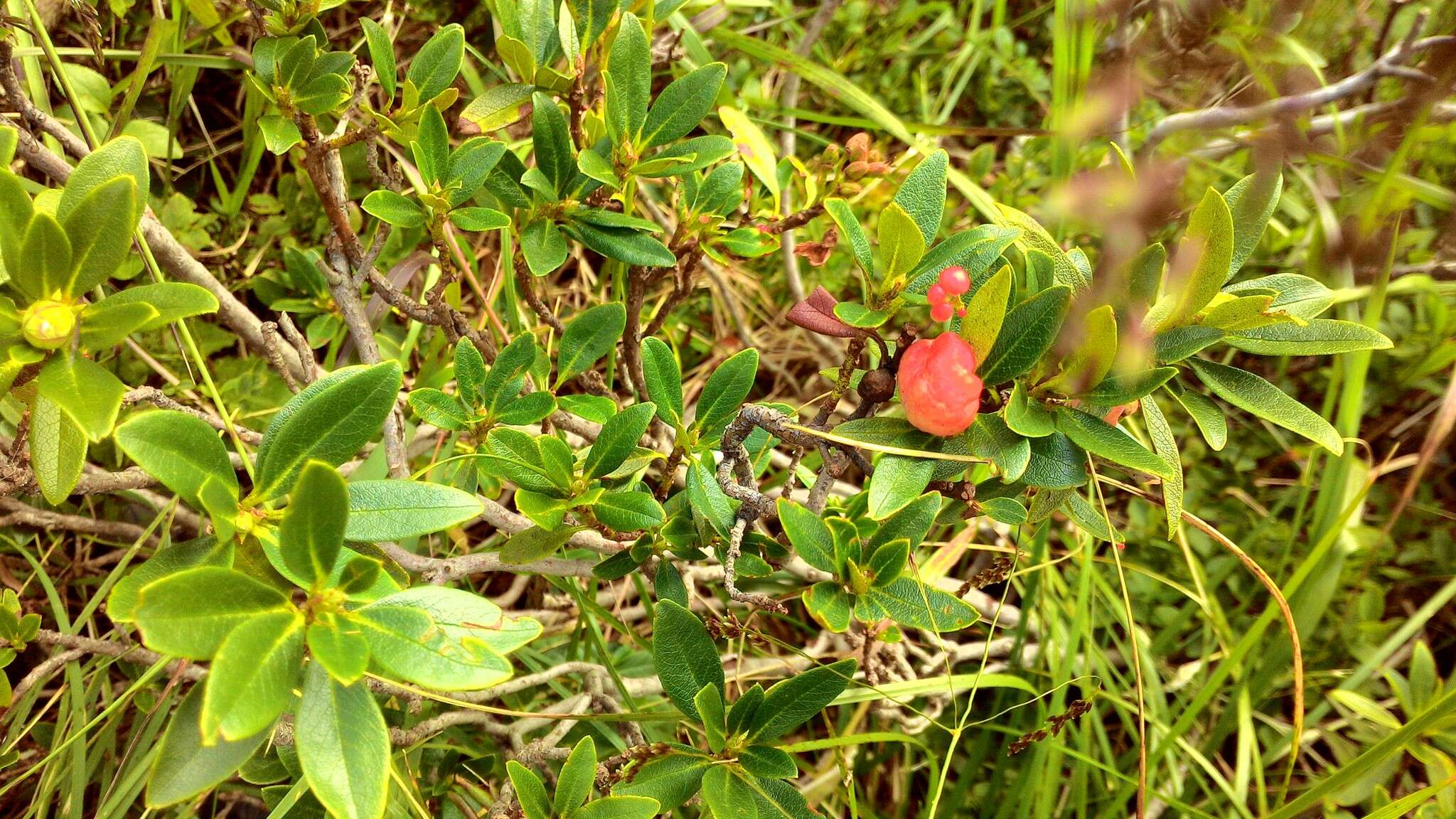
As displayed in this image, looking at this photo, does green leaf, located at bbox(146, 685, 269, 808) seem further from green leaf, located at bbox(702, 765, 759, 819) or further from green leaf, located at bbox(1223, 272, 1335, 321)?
green leaf, located at bbox(1223, 272, 1335, 321)

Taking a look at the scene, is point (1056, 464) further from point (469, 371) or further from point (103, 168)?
point (103, 168)

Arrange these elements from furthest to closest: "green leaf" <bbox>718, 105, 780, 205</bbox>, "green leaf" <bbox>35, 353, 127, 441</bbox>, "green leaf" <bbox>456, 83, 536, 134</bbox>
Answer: "green leaf" <bbox>718, 105, 780, 205</bbox> → "green leaf" <bbox>456, 83, 536, 134</bbox> → "green leaf" <bbox>35, 353, 127, 441</bbox>

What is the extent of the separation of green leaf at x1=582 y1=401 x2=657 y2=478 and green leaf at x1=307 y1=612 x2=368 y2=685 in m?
0.36

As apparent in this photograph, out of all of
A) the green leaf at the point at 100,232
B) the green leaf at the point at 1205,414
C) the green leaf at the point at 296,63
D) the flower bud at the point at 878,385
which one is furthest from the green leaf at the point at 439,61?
the green leaf at the point at 1205,414

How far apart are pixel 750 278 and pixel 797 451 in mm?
1150

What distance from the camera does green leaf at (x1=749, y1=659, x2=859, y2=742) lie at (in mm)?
1028

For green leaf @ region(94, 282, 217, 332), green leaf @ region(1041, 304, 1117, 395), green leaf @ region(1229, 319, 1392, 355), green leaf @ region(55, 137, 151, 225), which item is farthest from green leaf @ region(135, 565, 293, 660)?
green leaf @ region(1229, 319, 1392, 355)

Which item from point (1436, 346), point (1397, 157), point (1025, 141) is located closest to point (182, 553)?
point (1397, 157)

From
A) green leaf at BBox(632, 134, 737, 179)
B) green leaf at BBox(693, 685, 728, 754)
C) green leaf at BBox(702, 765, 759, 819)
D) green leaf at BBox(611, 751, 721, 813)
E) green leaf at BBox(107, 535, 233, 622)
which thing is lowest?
green leaf at BBox(611, 751, 721, 813)

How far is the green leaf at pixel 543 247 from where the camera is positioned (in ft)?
3.59

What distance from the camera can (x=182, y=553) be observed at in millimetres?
799

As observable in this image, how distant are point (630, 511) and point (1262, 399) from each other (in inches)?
28.9

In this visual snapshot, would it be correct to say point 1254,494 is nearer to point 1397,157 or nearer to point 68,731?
point 1397,157

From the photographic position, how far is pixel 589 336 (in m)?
1.21
